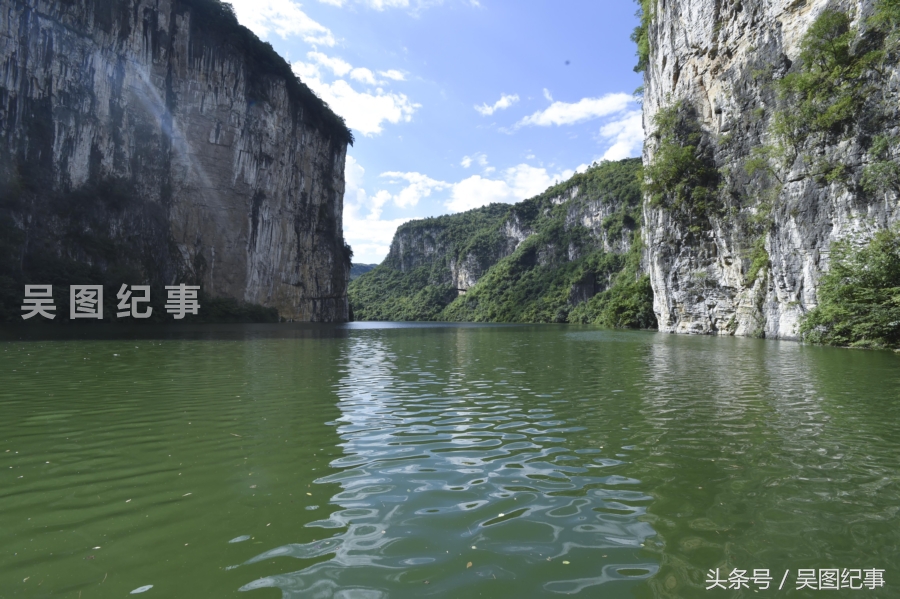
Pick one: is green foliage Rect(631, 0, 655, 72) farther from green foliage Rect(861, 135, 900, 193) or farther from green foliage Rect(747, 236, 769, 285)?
green foliage Rect(861, 135, 900, 193)

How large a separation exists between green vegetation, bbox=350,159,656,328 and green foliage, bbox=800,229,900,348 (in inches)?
1545

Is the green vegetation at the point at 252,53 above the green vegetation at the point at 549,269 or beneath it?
above

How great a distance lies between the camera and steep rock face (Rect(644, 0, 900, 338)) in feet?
86.6

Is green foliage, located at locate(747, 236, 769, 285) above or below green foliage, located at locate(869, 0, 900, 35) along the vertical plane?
below

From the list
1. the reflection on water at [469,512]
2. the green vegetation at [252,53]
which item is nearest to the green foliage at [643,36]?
the green vegetation at [252,53]

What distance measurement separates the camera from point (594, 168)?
6107 inches

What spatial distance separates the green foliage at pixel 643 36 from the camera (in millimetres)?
52222

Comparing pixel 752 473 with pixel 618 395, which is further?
pixel 618 395

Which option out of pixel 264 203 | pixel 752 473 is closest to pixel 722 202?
pixel 752 473

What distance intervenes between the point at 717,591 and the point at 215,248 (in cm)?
6700

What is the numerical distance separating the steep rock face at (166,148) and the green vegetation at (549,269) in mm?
49156

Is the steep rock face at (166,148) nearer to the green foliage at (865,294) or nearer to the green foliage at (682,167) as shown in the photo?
the green foliage at (682,167)

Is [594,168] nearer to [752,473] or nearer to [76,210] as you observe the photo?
[76,210]

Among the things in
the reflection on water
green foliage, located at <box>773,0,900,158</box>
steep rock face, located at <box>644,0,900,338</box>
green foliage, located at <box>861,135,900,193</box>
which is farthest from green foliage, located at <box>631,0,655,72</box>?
the reflection on water
